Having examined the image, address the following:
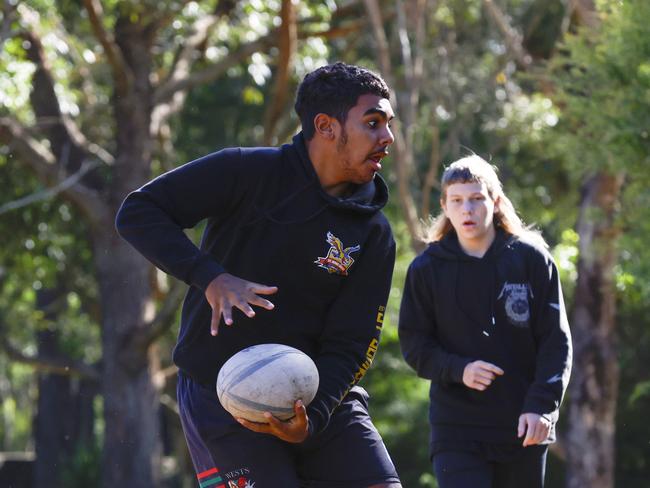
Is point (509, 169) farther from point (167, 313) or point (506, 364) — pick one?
point (506, 364)

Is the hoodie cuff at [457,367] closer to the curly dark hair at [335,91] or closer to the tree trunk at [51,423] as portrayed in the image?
the curly dark hair at [335,91]

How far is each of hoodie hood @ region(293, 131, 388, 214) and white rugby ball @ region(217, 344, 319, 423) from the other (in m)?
0.63

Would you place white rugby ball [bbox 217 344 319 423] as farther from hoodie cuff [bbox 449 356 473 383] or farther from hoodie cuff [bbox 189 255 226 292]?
hoodie cuff [bbox 449 356 473 383]

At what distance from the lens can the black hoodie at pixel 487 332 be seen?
559 cm

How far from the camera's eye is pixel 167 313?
15.0 metres

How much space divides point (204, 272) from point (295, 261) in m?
0.40

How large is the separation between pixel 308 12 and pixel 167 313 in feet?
14.5

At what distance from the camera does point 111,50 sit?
46.8 ft

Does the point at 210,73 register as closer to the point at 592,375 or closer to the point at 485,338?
the point at 592,375

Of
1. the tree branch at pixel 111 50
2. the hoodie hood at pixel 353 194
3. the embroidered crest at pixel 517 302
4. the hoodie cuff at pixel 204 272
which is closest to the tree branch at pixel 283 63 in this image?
the tree branch at pixel 111 50

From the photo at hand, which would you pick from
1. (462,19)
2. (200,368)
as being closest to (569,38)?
(200,368)

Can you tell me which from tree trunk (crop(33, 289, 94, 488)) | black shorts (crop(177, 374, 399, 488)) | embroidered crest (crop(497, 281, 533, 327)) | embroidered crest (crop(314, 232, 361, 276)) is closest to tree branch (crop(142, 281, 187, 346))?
embroidered crest (crop(497, 281, 533, 327))

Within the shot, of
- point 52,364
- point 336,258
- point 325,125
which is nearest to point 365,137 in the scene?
point 325,125

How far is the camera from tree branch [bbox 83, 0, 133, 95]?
1365 centimetres
